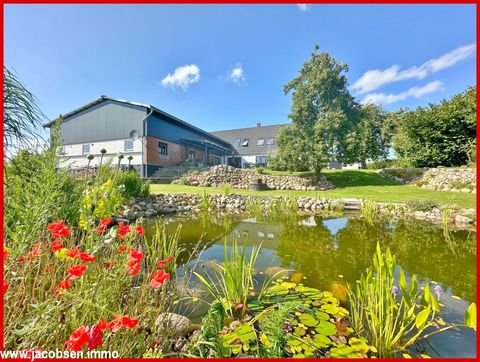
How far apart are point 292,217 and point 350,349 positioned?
551 cm

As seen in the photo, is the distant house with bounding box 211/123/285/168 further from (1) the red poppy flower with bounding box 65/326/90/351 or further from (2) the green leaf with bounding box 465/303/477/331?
(1) the red poppy flower with bounding box 65/326/90/351

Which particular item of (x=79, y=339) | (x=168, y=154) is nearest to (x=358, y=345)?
(x=79, y=339)

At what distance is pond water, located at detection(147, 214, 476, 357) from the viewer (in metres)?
2.33

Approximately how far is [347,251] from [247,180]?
41.4ft

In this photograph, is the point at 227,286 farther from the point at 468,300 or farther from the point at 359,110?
the point at 359,110

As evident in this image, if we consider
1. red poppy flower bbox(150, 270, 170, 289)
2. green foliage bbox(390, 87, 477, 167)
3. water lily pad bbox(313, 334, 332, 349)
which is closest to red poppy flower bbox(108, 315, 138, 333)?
red poppy flower bbox(150, 270, 170, 289)

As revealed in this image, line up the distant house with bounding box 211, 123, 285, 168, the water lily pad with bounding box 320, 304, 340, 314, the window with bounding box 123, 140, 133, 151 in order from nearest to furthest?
the water lily pad with bounding box 320, 304, 340, 314 < the window with bounding box 123, 140, 133, 151 < the distant house with bounding box 211, 123, 285, 168

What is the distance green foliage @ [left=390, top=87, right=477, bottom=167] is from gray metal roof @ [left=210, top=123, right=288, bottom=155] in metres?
15.7

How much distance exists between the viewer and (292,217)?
702 cm

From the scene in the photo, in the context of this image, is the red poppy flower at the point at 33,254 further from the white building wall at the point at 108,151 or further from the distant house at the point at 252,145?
the distant house at the point at 252,145

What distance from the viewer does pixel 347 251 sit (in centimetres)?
389

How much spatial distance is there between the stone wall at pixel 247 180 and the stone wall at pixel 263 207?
18.9 ft

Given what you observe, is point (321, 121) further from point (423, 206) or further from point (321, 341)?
point (321, 341)

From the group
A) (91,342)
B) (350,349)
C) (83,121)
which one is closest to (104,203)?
(91,342)
